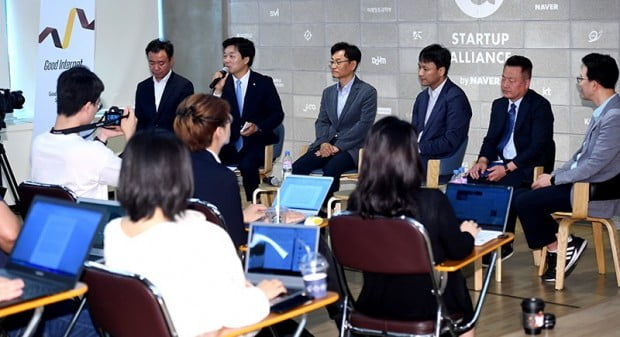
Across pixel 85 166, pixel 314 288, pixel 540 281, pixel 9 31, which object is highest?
pixel 9 31

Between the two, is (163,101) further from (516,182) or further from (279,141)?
(516,182)

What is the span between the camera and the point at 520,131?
6.86 metres

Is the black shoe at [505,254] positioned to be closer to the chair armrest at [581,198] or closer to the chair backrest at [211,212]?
the chair armrest at [581,198]

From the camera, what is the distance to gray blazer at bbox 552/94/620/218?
6.11 metres

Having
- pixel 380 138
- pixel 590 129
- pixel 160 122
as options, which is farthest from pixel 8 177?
pixel 380 138

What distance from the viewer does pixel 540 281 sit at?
6371 mm

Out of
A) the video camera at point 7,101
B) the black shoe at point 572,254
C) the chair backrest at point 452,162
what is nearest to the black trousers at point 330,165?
the chair backrest at point 452,162

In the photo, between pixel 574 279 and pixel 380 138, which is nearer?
pixel 380 138

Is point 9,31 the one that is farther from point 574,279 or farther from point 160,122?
point 574,279

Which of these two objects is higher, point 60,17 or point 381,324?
point 60,17

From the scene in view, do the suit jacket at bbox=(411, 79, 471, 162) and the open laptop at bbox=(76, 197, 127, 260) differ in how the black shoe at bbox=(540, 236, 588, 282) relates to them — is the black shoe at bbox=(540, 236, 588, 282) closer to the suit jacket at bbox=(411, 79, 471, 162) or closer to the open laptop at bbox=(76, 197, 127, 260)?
the suit jacket at bbox=(411, 79, 471, 162)

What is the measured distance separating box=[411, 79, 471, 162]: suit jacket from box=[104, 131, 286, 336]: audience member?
13.6 ft

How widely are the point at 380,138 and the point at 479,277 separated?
8.22ft

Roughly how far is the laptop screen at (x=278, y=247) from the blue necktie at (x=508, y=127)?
3586mm
